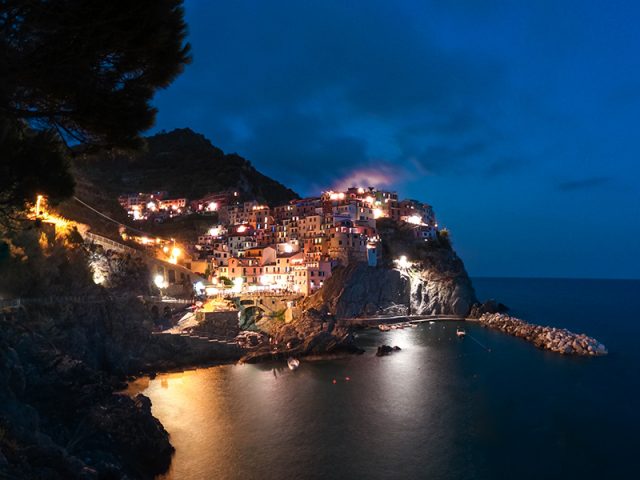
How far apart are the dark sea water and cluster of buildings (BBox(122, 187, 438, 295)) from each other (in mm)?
24713

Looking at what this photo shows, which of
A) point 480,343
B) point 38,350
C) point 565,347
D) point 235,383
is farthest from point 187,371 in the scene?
point 565,347

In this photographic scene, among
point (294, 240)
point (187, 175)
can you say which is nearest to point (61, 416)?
point (294, 240)

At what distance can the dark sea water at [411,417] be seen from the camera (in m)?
19.7

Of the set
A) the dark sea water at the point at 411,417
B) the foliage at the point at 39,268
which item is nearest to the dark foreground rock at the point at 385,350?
the dark sea water at the point at 411,417

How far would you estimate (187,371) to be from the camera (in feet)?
116

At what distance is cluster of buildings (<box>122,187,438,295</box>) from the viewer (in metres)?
63.1

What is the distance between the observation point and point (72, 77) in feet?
24.3

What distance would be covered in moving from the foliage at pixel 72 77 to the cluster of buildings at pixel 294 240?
52726 mm

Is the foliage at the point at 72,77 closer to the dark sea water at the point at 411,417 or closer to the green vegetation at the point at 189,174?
the dark sea water at the point at 411,417

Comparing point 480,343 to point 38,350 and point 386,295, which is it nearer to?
point 386,295

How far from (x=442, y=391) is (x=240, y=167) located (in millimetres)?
93718

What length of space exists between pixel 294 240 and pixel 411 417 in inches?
1867

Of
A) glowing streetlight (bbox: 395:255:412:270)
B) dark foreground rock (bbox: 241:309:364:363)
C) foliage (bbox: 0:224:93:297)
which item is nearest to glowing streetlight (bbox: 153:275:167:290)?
foliage (bbox: 0:224:93:297)

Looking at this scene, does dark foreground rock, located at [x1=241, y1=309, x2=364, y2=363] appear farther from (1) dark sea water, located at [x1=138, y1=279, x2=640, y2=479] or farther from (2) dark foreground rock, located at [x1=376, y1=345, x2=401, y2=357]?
(1) dark sea water, located at [x1=138, y1=279, x2=640, y2=479]
